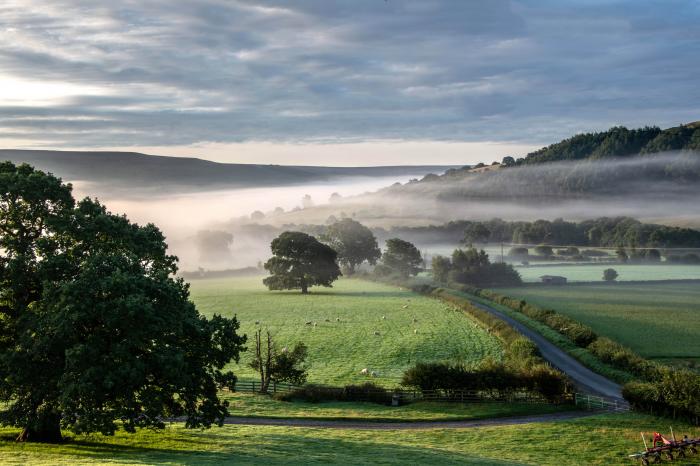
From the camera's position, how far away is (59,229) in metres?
35.2

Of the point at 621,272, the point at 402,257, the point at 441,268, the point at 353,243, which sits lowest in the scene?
the point at 621,272

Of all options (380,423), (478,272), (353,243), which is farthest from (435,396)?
(353,243)

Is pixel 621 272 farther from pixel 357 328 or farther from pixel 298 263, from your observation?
pixel 357 328

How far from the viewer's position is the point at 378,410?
4744cm

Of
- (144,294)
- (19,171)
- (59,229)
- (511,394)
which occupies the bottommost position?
(511,394)

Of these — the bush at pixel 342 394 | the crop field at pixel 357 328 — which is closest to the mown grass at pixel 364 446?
the bush at pixel 342 394

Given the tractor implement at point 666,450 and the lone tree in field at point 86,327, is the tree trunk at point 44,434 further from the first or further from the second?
the tractor implement at point 666,450

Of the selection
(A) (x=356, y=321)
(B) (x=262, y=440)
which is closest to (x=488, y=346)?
(A) (x=356, y=321)

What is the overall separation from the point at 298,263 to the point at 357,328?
149 ft

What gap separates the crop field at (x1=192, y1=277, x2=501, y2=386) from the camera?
206 ft

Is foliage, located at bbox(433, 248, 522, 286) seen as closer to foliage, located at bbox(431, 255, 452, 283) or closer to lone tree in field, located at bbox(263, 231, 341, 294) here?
foliage, located at bbox(431, 255, 452, 283)

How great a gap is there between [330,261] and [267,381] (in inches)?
2997

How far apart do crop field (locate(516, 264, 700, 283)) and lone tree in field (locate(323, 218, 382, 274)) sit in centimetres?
3561

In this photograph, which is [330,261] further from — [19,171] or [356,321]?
[19,171]
